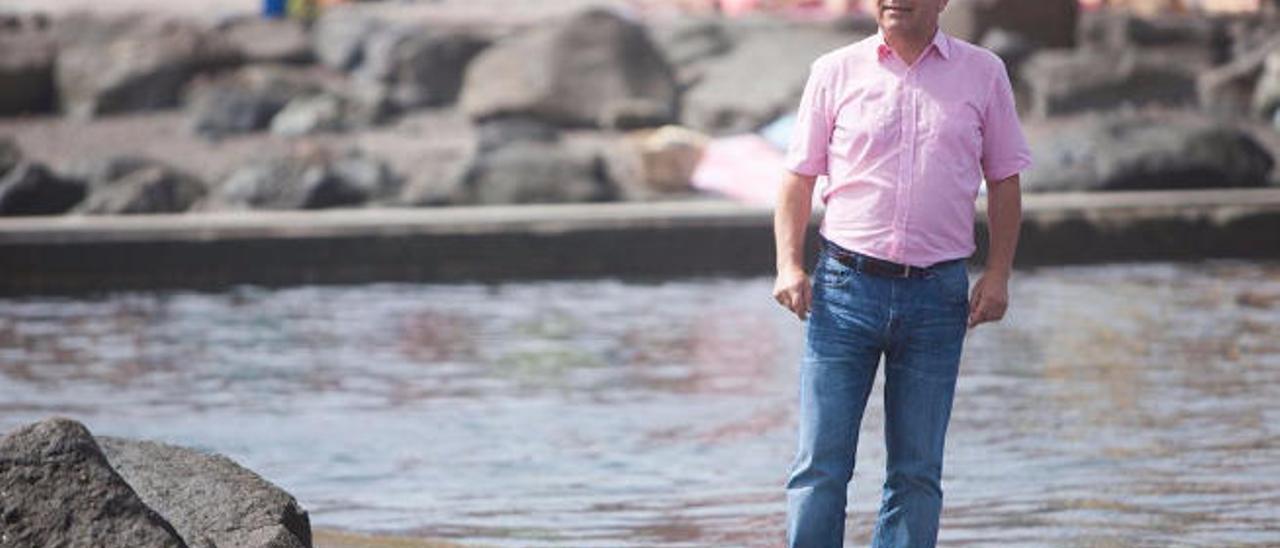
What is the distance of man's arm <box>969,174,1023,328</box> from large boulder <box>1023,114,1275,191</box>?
14.7 meters

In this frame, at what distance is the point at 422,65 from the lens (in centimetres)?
2991

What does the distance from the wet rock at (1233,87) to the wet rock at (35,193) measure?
953 cm

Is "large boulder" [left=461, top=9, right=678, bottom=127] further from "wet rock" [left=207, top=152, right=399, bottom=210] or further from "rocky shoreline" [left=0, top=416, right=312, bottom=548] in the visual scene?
"rocky shoreline" [left=0, top=416, right=312, bottom=548]

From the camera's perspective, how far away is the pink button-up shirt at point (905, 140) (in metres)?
7.05

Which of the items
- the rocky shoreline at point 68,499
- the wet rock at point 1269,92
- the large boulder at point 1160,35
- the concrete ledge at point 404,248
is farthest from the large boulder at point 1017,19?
the rocky shoreline at point 68,499

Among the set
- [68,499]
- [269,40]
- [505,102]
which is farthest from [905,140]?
[269,40]

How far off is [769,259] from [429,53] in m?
11.3

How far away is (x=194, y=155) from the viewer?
86.4 ft

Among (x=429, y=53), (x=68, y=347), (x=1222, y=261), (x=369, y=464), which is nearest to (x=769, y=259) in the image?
(x=1222, y=261)

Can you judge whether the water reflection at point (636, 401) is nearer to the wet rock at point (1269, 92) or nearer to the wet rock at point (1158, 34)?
the wet rock at point (1269, 92)

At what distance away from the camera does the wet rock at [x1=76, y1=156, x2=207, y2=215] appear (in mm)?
22516

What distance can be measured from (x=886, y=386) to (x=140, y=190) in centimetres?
1603

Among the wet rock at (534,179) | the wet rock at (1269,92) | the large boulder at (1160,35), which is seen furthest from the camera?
the large boulder at (1160,35)

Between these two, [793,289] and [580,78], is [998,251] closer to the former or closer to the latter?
[793,289]
